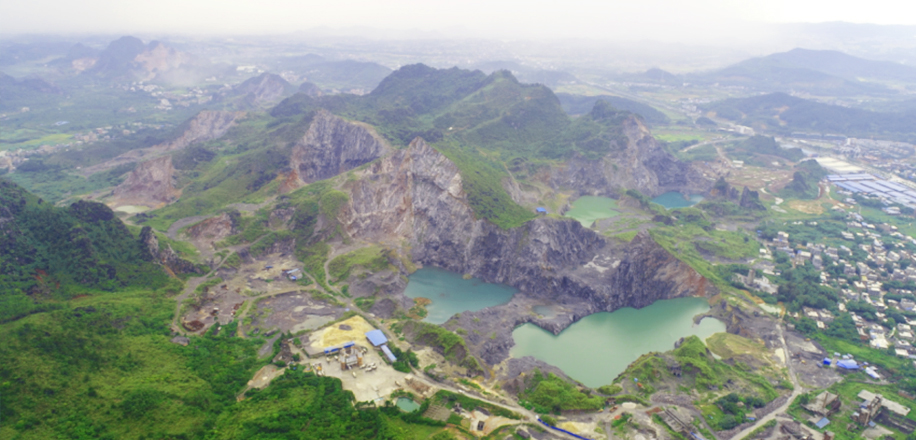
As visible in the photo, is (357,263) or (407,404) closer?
(407,404)

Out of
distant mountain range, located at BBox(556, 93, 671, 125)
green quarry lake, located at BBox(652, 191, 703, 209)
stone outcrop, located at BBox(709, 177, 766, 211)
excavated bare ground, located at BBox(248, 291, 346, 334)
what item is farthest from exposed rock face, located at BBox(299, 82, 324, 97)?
stone outcrop, located at BBox(709, 177, 766, 211)

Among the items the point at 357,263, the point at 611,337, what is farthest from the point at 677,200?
the point at 357,263

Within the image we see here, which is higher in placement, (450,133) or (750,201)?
(450,133)

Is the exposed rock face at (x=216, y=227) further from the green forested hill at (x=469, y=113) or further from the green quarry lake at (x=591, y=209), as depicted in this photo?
the green quarry lake at (x=591, y=209)

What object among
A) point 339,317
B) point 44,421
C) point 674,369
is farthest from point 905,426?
point 44,421

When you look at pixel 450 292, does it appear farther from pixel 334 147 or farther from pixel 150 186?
pixel 150 186

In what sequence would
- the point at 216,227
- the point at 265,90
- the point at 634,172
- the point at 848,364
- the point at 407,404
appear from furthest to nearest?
the point at 265,90, the point at 634,172, the point at 216,227, the point at 848,364, the point at 407,404

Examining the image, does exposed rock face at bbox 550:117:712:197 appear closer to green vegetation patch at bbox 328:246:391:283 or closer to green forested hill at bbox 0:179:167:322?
green vegetation patch at bbox 328:246:391:283
